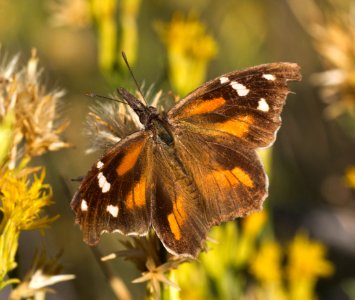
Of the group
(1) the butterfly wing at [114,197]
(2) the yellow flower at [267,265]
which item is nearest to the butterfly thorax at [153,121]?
(1) the butterfly wing at [114,197]

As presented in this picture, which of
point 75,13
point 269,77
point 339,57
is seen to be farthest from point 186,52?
point 269,77

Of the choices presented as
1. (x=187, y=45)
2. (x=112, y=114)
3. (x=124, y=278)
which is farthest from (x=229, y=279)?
(x=124, y=278)

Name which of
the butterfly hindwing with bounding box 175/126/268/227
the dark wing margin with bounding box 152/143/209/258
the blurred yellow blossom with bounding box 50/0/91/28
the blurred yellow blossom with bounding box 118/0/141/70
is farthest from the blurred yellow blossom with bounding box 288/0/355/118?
the dark wing margin with bounding box 152/143/209/258

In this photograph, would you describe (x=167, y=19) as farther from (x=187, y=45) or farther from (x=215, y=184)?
(x=215, y=184)

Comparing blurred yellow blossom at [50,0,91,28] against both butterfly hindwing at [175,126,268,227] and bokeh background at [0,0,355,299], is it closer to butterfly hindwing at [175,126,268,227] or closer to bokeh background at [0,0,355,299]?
bokeh background at [0,0,355,299]

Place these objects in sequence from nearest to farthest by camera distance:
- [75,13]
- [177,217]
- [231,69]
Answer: [177,217] → [75,13] → [231,69]

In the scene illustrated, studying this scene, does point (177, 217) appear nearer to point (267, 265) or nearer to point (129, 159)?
point (129, 159)
